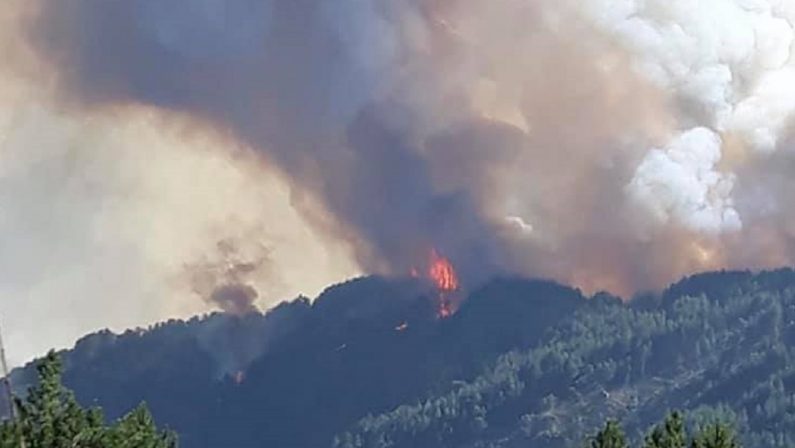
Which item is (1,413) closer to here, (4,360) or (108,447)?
(108,447)

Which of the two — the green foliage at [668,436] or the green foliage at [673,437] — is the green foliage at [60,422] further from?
the green foliage at [668,436]

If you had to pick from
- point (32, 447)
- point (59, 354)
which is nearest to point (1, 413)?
point (32, 447)

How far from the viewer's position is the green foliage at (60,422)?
76938 mm

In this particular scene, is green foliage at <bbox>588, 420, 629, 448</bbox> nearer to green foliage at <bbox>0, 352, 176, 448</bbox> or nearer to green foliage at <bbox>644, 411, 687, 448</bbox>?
green foliage at <bbox>644, 411, 687, 448</bbox>

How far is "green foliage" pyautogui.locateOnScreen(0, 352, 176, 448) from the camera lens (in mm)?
76938

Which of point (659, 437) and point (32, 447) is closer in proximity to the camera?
point (32, 447)

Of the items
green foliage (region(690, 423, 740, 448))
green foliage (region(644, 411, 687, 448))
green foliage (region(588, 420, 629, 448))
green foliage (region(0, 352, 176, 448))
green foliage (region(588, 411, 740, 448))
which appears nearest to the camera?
green foliage (region(0, 352, 176, 448))

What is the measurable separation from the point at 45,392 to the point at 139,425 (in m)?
6.25

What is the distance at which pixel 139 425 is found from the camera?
270 ft

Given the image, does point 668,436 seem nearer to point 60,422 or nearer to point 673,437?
point 673,437

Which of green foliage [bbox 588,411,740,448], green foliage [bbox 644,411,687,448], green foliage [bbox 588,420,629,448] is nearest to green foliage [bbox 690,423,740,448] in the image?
green foliage [bbox 588,411,740,448]

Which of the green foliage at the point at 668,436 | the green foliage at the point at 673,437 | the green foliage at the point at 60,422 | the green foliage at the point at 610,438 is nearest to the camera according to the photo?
the green foliage at the point at 60,422

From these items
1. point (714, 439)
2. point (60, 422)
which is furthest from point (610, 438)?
point (60, 422)

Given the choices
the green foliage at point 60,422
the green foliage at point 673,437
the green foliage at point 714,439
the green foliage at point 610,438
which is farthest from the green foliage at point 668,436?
the green foliage at point 60,422
